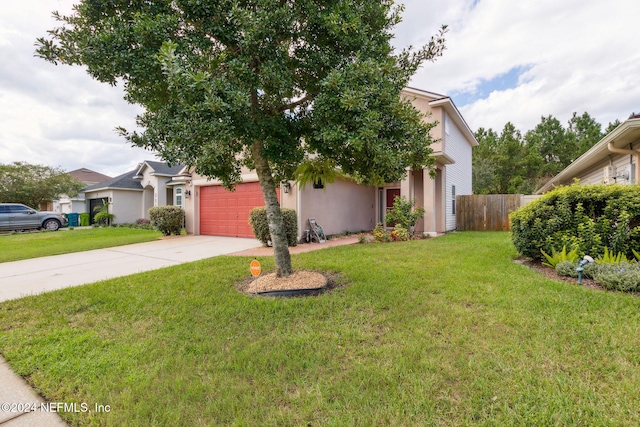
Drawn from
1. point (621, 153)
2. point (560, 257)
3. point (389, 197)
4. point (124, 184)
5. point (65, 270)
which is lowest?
point (65, 270)

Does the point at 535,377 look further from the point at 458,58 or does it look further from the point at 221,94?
the point at 458,58

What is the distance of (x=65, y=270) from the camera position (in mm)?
6527

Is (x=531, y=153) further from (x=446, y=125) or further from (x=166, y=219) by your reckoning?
(x=166, y=219)

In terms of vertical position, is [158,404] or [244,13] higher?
[244,13]

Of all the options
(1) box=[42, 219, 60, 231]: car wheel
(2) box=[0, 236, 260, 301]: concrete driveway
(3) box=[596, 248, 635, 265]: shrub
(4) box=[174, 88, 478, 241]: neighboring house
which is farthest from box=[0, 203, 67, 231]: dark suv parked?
(3) box=[596, 248, 635, 265]: shrub

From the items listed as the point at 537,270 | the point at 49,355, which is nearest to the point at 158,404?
the point at 49,355

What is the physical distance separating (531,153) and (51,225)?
4340 centimetres

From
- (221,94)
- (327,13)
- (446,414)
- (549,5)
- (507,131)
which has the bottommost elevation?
(446,414)

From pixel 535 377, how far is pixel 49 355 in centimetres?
441

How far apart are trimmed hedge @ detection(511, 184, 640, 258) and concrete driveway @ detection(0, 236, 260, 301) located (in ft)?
24.9

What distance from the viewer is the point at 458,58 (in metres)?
12.3

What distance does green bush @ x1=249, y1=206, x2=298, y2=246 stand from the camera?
9.17 meters

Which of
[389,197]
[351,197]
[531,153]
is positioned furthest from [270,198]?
[531,153]

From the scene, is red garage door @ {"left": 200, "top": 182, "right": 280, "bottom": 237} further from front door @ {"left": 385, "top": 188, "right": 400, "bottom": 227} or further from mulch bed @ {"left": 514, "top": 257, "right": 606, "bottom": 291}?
mulch bed @ {"left": 514, "top": 257, "right": 606, "bottom": 291}
